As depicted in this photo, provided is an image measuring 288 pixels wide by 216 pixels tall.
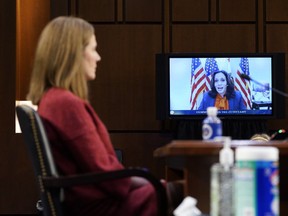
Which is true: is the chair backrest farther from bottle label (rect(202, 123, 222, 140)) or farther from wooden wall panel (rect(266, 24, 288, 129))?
wooden wall panel (rect(266, 24, 288, 129))

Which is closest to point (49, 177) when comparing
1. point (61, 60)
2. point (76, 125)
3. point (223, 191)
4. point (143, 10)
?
point (76, 125)

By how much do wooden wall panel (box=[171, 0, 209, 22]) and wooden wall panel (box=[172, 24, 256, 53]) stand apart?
86 mm

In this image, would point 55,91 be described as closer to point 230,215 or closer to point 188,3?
point 230,215

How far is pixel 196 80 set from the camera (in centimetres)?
572

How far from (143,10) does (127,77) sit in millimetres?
710

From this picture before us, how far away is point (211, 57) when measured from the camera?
18.8 ft

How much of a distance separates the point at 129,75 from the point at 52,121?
412 centimetres

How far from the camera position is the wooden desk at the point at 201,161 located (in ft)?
6.17

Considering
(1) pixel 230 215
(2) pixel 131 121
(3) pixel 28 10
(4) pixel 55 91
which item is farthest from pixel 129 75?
(1) pixel 230 215

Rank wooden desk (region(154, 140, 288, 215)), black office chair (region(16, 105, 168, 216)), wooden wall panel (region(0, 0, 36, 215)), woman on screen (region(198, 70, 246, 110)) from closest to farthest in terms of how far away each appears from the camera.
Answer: wooden desk (region(154, 140, 288, 215))
black office chair (region(16, 105, 168, 216))
woman on screen (region(198, 70, 246, 110))
wooden wall panel (region(0, 0, 36, 215))

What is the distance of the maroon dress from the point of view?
2006mm

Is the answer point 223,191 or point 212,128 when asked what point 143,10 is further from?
point 223,191

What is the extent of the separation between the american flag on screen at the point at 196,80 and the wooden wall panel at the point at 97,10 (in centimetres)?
106

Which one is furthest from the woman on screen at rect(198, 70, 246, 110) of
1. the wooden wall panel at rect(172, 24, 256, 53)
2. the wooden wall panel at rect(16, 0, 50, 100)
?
the wooden wall panel at rect(16, 0, 50, 100)
